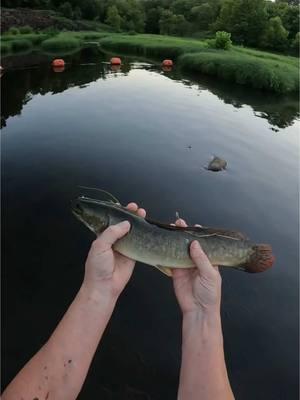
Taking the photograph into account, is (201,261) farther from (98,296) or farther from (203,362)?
(98,296)

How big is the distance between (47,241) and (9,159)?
23.7ft

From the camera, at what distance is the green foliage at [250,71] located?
36.5 metres

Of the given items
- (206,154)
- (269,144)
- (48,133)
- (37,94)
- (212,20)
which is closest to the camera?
(206,154)

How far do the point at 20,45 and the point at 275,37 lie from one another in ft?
166

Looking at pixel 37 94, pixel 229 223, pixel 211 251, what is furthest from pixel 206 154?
pixel 37 94

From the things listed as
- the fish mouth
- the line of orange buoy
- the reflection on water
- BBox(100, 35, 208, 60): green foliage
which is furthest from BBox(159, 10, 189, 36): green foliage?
the fish mouth

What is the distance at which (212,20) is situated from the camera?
103 meters

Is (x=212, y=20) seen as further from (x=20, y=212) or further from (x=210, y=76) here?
(x=20, y=212)

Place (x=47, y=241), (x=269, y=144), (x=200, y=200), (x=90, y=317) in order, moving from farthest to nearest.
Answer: (x=269, y=144), (x=200, y=200), (x=47, y=241), (x=90, y=317)

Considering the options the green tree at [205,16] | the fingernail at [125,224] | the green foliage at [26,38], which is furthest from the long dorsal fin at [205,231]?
Result: the green tree at [205,16]

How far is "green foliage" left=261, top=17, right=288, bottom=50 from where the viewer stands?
7494cm

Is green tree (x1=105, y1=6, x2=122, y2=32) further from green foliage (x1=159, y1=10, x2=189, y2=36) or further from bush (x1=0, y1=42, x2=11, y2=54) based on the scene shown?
bush (x1=0, y1=42, x2=11, y2=54)

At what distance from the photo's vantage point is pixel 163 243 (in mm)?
5027

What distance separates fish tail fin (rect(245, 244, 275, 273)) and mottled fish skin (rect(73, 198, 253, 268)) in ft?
0.22
